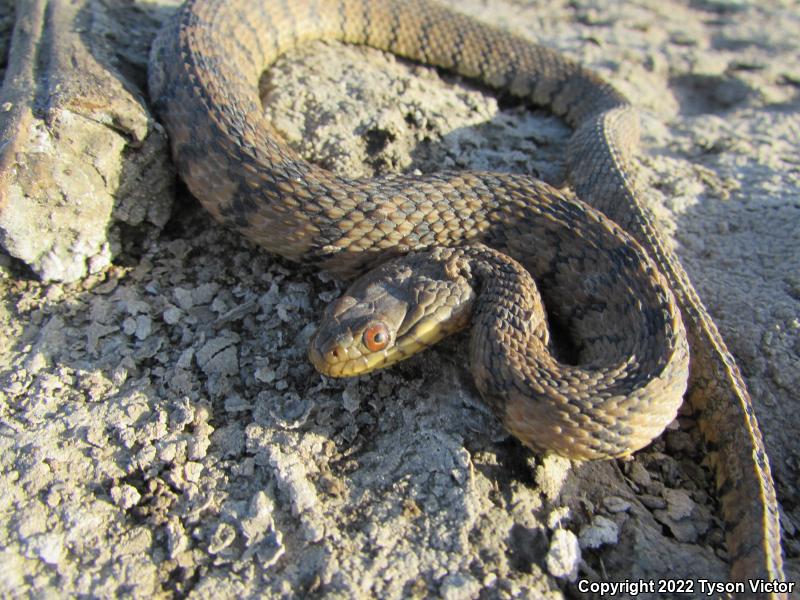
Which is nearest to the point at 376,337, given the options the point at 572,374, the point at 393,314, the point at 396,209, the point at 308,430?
the point at 393,314

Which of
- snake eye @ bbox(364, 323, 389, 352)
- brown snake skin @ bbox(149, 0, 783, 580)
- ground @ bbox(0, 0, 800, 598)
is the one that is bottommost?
ground @ bbox(0, 0, 800, 598)

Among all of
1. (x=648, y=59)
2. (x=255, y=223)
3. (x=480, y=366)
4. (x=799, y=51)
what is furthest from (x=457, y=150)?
(x=799, y=51)

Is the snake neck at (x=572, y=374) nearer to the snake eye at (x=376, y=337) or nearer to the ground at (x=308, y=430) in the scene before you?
the ground at (x=308, y=430)

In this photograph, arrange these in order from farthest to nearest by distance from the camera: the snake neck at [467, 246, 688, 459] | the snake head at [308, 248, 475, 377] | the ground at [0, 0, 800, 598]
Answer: the snake head at [308, 248, 475, 377], the snake neck at [467, 246, 688, 459], the ground at [0, 0, 800, 598]

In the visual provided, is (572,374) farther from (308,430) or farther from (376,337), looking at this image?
(308,430)

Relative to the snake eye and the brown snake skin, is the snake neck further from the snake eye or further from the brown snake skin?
the snake eye

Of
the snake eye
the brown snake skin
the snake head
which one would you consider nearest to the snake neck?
the snake head
